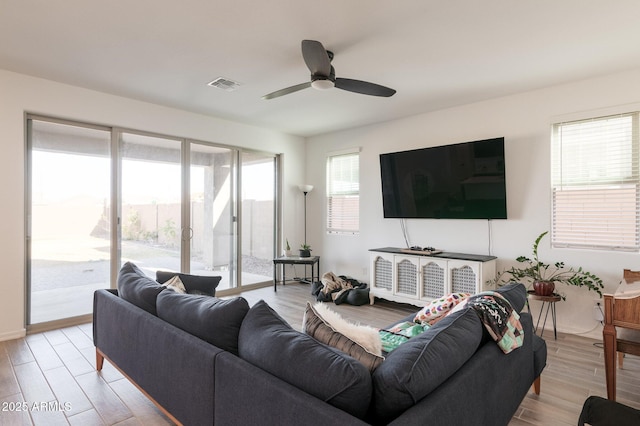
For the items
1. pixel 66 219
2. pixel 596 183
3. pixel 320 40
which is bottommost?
pixel 66 219

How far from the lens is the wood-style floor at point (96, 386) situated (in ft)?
6.91

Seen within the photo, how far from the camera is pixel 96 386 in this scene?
8.02 ft

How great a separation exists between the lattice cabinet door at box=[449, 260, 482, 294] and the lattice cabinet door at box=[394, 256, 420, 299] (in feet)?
1.41

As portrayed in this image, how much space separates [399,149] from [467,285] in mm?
2098

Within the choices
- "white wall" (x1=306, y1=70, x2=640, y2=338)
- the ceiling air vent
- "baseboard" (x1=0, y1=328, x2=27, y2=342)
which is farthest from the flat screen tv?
"baseboard" (x1=0, y1=328, x2=27, y2=342)

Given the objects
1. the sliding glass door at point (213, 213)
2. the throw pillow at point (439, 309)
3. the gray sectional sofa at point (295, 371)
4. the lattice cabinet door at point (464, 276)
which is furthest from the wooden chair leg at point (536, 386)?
the sliding glass door at point (213, 213)

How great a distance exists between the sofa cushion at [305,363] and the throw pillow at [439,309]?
1.26m

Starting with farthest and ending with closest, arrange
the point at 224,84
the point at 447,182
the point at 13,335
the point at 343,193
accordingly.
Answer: the point at 343,193 → the point at 447,182 → the point at 224,84 → the point at 13,335

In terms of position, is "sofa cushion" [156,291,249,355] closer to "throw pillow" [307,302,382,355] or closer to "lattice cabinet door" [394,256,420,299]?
"throw pillow" [307,302,382,355]

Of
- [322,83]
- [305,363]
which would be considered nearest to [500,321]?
[305,363]

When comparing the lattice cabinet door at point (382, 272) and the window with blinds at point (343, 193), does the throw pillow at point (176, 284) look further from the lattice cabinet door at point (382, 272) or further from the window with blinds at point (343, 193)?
the window with blinds at point (343, 193)

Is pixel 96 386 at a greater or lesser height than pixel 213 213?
lesser

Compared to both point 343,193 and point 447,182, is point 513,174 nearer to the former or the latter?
point 447,182

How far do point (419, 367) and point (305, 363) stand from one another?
0.39m
